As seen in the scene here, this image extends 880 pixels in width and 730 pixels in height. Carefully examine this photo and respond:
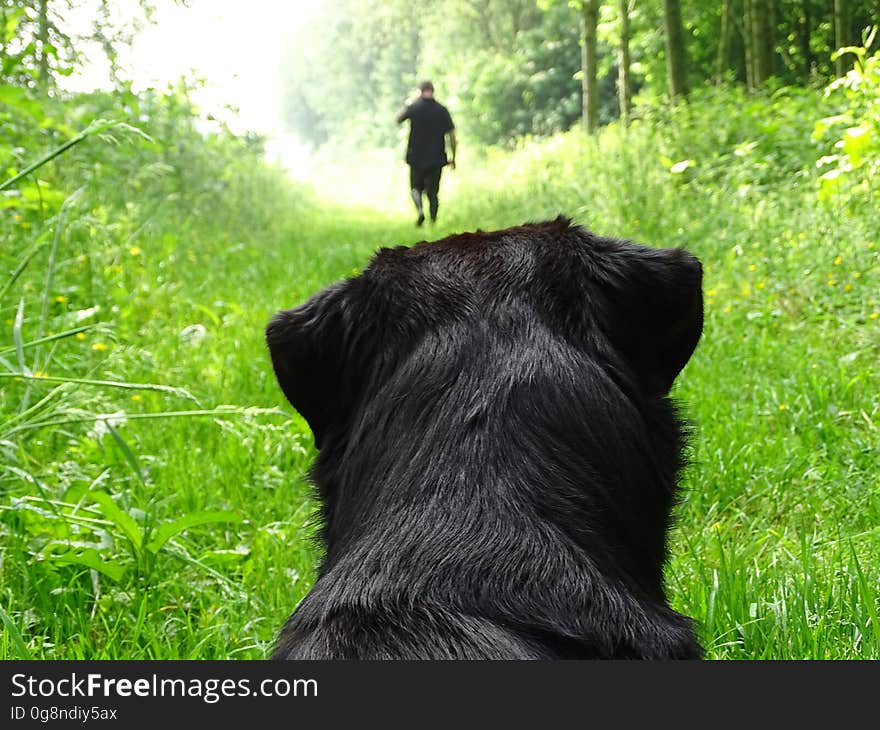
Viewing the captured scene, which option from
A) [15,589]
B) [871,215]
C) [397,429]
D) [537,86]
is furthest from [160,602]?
[537,86]

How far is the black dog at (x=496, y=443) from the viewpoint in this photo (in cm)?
124

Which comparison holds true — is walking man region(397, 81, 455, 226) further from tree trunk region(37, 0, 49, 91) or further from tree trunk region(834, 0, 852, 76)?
tree trunk region(37, 0, 49, 91)

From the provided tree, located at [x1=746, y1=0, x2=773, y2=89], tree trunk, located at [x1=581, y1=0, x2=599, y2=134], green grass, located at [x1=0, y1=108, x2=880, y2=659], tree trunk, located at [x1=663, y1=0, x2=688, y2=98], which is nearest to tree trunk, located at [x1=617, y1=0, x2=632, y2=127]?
tree trunk, located at [x1=581, y1=0, x2=599, y2=134]

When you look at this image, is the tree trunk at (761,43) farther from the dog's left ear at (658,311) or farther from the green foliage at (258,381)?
the dog's left ear at (658,311)

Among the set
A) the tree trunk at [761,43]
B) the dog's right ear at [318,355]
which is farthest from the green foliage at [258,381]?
the tree trunk at [761,43]

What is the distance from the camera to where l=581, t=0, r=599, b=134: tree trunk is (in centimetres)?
1531

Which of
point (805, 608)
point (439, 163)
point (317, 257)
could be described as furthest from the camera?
point (439, 163)

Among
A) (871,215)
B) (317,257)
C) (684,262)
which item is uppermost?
(317,257)

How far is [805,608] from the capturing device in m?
2.20

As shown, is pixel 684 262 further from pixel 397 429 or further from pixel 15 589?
pixel 15 589

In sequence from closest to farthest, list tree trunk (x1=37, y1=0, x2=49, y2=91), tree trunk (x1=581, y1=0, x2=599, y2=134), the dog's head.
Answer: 1. the dog's head
2. tree trunk (x1=37, y1=0, x2=49, y2=91)
3. tree trunk (x1=581, y1=0, x2=599, y2=134)

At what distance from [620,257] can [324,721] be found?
102 centimetres

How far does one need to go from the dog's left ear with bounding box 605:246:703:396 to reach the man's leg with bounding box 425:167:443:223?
12.6m

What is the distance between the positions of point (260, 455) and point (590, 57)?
1405 cm
